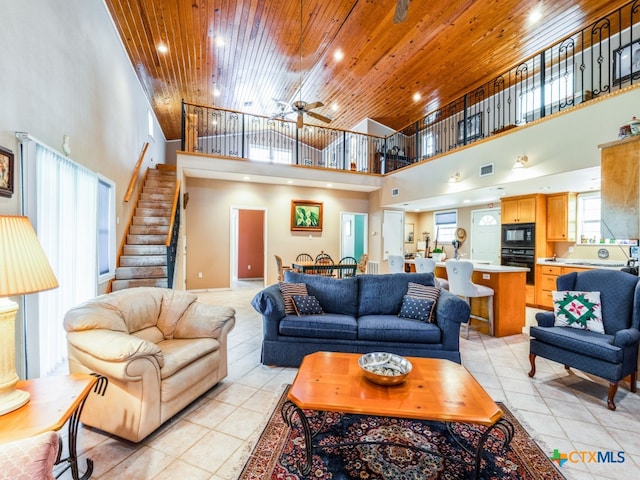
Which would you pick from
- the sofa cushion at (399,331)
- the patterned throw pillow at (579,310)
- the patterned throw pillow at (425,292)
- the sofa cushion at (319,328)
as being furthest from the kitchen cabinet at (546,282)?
the sofa cushion at (319,328)

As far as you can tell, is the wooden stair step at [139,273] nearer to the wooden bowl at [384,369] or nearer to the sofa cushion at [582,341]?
the wooden bowl at [384,369]

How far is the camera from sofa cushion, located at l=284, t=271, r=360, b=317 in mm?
3389

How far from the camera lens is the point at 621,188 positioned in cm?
274

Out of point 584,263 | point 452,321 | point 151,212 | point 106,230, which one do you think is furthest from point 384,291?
point 151,212

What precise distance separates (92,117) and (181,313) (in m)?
2.95

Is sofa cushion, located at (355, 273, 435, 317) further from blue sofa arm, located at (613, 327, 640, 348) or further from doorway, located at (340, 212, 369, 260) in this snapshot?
doorway, located at (340, 212, 369, 260)

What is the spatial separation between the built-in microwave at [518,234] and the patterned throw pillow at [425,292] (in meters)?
3.76

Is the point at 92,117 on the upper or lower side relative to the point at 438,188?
upper

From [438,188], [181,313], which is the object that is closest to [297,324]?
[181,313]

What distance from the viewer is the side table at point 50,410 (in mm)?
1173

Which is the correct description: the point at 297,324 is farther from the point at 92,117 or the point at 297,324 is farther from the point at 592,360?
the point at 92,117

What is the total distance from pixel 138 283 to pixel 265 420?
344 cm

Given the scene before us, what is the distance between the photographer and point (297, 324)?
2.98 metres

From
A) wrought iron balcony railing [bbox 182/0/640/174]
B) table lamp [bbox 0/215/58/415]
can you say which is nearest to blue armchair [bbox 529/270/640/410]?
wrought iron balcony railing [bbox 182/0/640/174]
